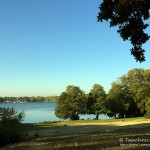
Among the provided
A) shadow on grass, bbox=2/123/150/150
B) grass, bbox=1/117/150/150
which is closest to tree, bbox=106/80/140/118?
grass, bbox=1/117/150/150

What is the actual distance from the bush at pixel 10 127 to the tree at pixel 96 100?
54969mm

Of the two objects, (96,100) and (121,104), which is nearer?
(121,104)

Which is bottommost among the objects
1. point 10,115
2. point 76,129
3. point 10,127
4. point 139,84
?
point 76,129

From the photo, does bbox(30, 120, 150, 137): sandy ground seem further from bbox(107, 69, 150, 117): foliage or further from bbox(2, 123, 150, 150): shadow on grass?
bbox(107, 69, 150, 117): foliage

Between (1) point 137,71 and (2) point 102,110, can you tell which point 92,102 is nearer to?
(2) point 102,110

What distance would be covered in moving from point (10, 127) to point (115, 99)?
5762cm

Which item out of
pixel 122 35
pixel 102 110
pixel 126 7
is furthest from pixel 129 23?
pixel 102 110

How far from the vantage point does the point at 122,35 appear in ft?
38.6

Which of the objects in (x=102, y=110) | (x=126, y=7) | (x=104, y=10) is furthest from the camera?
(x=102, y=110)

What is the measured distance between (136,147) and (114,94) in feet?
218

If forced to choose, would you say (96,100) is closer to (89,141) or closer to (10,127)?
(10,127)

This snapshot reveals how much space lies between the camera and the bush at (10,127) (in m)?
20.4

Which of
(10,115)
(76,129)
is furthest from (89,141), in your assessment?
(76,129)

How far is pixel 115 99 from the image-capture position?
253 ft
